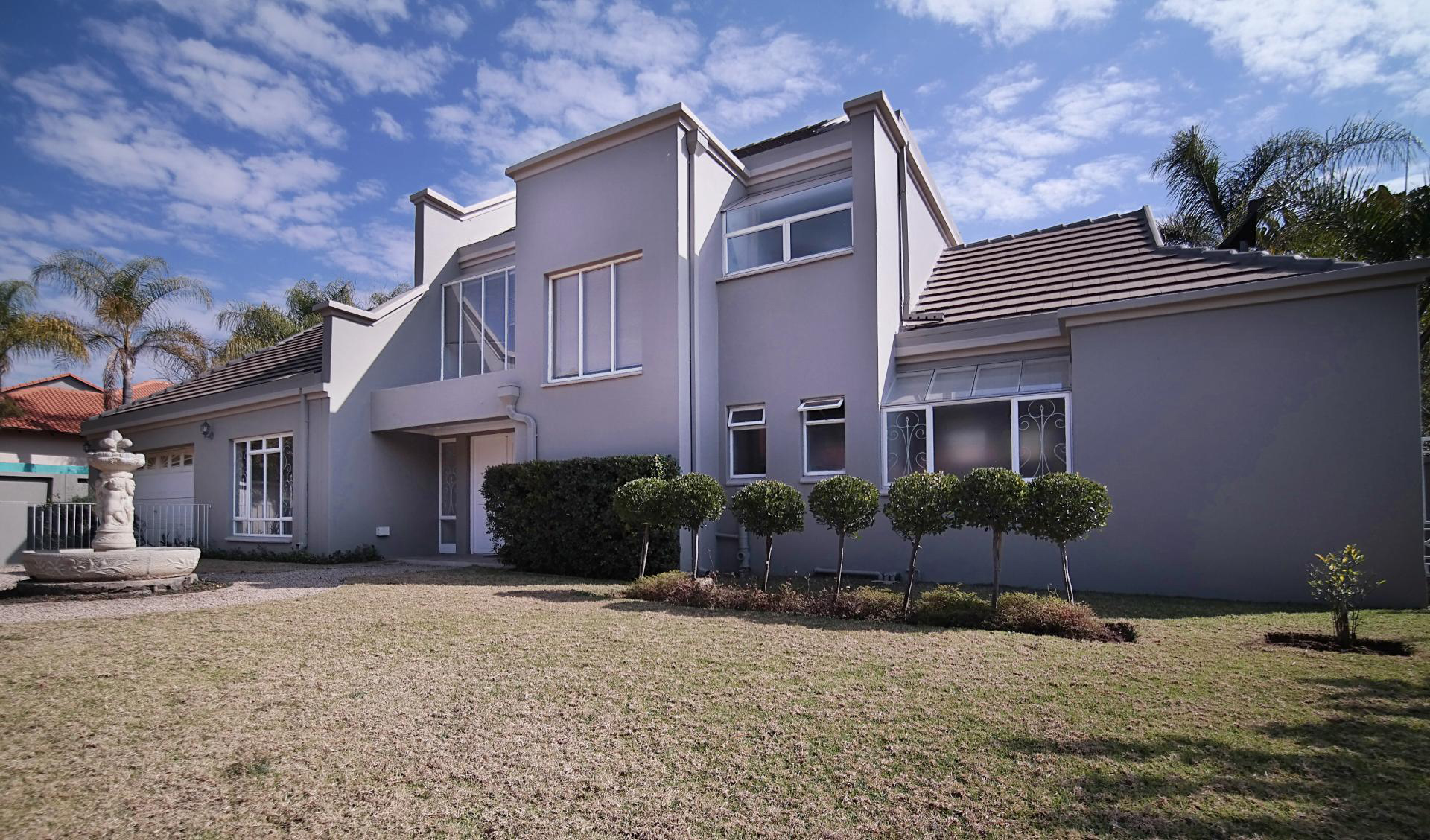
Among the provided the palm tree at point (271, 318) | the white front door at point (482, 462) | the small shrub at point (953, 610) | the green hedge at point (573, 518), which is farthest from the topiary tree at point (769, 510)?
the palm tree at point (271, 318)

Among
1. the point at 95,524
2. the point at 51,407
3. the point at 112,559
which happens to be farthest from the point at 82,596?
the point at 51,407

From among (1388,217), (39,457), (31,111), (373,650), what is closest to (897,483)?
(373,650)

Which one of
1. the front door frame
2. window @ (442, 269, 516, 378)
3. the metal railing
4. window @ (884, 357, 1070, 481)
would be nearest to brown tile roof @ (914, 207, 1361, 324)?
window @ (884, 357, 1070, 481)

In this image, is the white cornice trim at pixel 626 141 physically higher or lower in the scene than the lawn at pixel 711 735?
higher

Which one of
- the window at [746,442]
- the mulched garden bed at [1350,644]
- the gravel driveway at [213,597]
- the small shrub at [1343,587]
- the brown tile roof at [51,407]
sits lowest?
the gravel driveway at [213,597]

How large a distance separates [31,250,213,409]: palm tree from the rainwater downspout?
1880 centimetres

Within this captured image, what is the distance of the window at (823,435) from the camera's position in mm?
11953

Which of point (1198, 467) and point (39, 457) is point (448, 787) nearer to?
point (1198, 467)

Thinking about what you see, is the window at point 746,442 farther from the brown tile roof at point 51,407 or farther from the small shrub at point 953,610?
the brown tile roof at point 51,407

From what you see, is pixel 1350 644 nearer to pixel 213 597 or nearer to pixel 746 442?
pixel 746 442

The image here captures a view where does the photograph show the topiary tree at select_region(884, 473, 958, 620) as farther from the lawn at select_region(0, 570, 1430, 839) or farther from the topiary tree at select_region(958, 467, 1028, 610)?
the lawn at select_region(0, 570, 1430, 839)

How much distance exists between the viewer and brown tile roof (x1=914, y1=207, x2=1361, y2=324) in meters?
10.0

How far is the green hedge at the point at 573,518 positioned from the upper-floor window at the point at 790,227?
4.31m

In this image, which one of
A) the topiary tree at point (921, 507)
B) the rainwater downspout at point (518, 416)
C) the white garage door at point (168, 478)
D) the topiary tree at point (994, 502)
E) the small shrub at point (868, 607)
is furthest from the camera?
the white garage door at point (168, 478)
